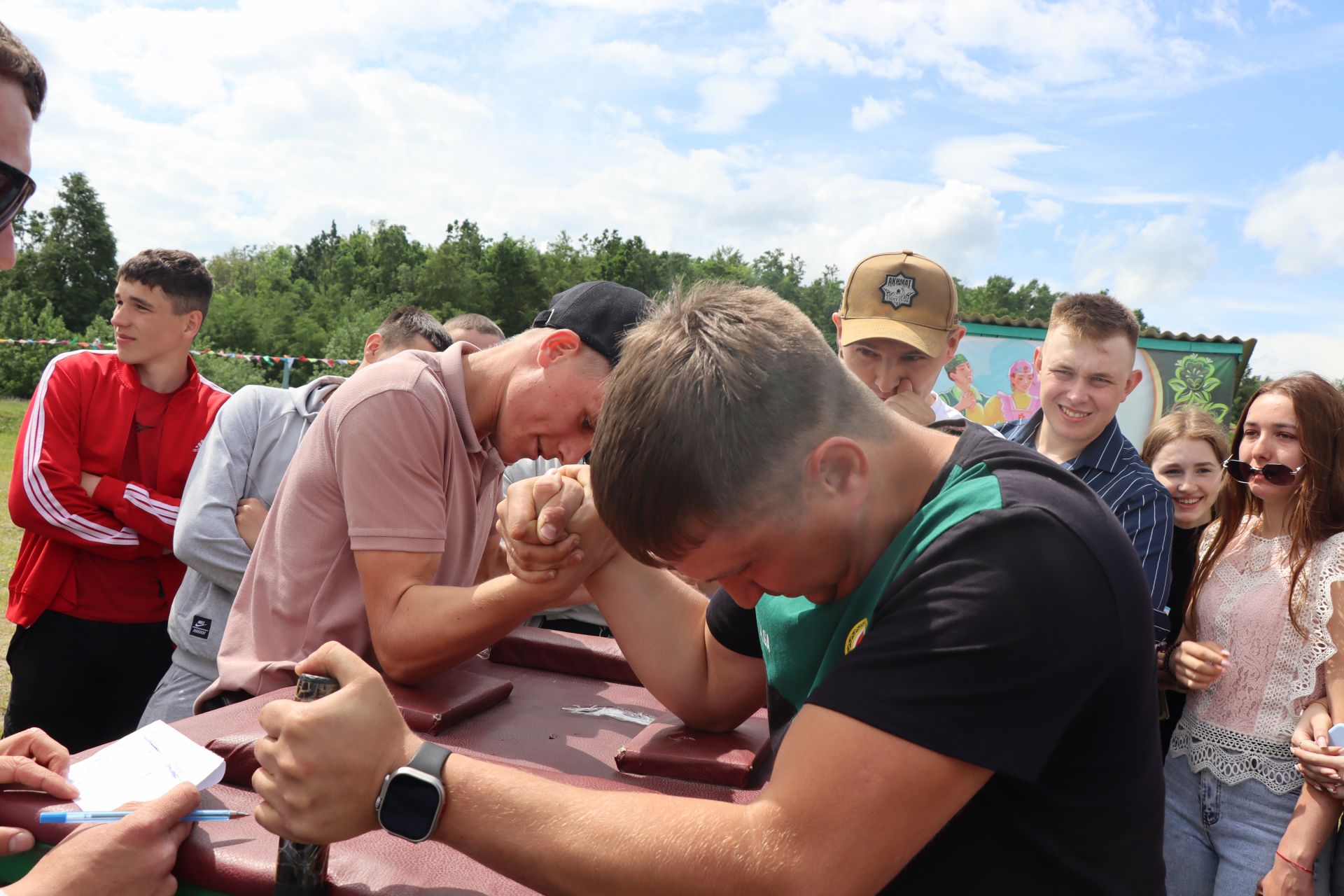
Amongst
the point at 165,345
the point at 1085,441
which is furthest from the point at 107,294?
the point at 1085,441

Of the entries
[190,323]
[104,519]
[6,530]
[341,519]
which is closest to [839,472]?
[341,519]

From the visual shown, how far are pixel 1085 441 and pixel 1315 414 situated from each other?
0.74 meters

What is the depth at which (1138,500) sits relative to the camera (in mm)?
3059

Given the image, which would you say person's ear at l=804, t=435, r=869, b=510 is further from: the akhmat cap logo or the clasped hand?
the akhmat cap logo

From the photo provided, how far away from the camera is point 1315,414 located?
3.19 meters

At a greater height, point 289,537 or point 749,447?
point 749,447

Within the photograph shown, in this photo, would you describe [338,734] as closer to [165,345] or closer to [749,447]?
[749,447]

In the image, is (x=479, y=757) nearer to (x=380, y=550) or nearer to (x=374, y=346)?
(x=380, y=550)

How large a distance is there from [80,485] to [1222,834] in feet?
14.0

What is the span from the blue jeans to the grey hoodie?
303 cm

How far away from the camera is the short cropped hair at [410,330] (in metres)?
4.65

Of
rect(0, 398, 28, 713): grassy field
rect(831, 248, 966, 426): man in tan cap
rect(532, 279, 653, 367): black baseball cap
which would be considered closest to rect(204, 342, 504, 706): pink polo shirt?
rect(532, 279, 653, 367): black baseball cap

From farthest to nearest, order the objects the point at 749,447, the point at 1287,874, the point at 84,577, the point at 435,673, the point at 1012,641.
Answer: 1. the point at 84,577
2. the point at 1287,874
3. the point at 435,673
4. the point at 749,447
5. the point at 1012,641

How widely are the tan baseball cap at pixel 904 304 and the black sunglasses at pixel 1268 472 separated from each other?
42.6 inches
